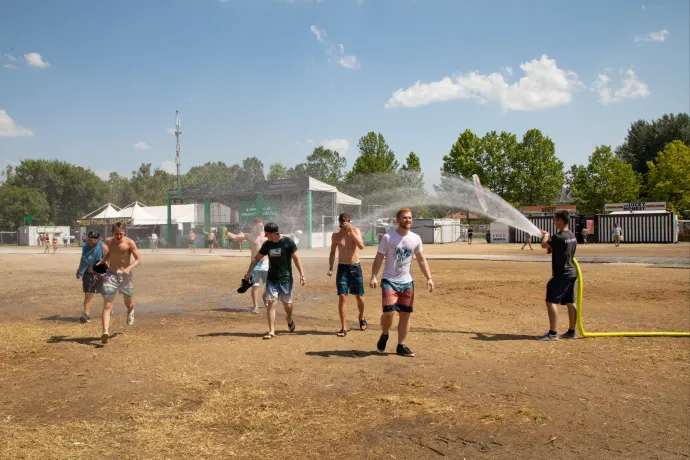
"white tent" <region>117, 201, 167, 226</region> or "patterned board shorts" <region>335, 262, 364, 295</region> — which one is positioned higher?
"white tent" <region>117, 201, 167, 226</region>

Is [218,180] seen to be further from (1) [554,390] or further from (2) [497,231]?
(1) [554,390]

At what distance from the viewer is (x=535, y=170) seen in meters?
61.0

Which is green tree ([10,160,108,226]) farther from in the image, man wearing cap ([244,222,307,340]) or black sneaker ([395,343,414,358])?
black sneaker ([395,343,414,358])

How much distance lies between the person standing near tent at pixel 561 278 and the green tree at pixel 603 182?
184ft

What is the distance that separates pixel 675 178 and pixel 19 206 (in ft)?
291

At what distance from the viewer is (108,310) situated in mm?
7441

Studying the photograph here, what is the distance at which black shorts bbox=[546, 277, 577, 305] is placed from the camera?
7478 mm

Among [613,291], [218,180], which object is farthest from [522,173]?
[218,180]

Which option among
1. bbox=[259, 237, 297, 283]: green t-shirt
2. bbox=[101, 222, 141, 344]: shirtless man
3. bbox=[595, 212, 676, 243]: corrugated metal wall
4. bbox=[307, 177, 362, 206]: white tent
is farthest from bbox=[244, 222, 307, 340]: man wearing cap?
bbox=[595, 212, 676, 243]: corrugated metal wall

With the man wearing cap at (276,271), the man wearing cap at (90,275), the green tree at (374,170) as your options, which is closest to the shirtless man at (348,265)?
the man wearing cap at (276,271)

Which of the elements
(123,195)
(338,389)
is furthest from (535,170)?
(123,195)

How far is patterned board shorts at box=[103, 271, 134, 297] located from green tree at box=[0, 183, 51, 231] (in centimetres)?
8358

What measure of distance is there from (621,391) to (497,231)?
45.8 metres

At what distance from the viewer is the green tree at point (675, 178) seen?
52.6 meters
